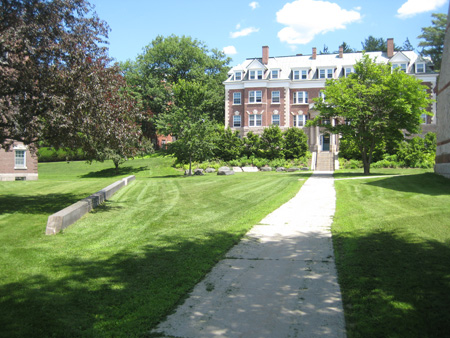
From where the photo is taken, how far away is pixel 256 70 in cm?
5159

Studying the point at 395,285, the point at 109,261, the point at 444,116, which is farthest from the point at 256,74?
the point at 395,285

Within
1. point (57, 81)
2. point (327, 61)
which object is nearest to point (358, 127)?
point (57, 81)

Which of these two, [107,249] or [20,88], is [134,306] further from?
[20,88]

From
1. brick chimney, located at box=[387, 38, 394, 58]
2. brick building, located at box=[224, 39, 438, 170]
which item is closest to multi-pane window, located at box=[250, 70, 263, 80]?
brick building, located at box=[224, 39, 438, 170]

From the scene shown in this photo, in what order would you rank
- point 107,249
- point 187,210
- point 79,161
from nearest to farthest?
point 107,249 → point 187,210 → point 79,161

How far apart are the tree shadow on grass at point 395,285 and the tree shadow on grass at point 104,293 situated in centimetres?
221

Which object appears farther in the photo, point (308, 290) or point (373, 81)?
point (373, 81)

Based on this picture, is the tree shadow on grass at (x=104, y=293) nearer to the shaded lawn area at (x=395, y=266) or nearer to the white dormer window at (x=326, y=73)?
the shaded lawn area at (x=395, y=266)

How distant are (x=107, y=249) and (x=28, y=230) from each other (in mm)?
3095

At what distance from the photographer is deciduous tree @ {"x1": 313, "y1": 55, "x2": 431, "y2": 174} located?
2450 centimetres

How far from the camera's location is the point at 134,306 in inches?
186

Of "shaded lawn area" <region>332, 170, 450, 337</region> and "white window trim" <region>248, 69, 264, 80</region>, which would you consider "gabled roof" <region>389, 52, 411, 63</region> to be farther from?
"shaded lawn area" <region>332, 170, 450, 337</region>

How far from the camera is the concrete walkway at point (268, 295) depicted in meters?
4.14

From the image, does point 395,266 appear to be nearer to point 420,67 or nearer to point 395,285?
point 395,285
